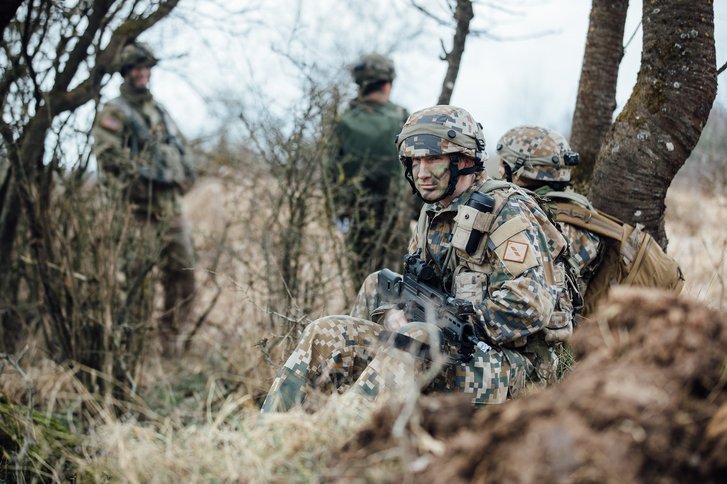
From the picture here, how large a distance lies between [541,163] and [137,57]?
366cm

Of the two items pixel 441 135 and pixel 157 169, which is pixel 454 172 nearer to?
pixel 441 135

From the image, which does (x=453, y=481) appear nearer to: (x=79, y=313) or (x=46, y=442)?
(x=46, y=442)

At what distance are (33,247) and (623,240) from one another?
139 inches

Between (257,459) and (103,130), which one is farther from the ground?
(103,130)

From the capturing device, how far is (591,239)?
3.67m

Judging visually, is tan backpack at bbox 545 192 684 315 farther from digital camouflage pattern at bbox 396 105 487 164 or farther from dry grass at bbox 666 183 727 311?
dry grass at bbox 666 183 727 311

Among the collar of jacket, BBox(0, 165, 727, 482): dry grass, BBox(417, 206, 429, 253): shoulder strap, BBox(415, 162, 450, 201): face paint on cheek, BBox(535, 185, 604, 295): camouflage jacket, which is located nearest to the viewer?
BBox(0, 165, 727, 482): dry grass

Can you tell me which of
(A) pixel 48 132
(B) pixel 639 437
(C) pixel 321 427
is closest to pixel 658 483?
(B) pixel 639 437

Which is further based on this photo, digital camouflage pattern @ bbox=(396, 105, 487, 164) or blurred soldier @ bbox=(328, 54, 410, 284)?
blurred soldier @ bbox=(328, 54, 410, 284)

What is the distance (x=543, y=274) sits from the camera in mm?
2979

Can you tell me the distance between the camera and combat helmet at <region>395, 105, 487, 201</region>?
128 inches

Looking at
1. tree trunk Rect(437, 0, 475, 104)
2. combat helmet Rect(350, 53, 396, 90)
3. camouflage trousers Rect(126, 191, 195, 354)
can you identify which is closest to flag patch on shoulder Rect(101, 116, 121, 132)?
camouflage trousers Rect(126, 191, 195, 354)

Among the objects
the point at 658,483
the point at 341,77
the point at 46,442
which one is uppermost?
the point at 341,77

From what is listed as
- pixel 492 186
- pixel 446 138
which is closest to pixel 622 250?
pixel 492 186
